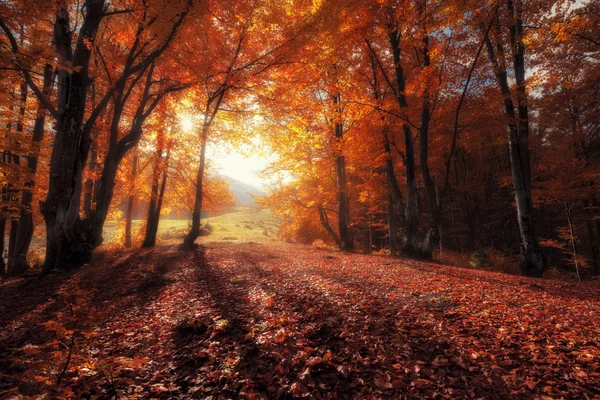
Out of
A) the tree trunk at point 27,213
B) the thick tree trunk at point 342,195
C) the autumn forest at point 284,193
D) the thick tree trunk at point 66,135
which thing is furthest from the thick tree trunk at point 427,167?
the tree trunk at point 27,213

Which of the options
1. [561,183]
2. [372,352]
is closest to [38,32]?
[372,352]

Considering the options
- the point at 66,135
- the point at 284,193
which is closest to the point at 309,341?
the point at 66,135

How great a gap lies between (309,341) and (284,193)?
12147 mm

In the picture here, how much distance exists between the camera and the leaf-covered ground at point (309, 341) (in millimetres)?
2797

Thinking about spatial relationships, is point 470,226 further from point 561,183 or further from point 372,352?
point 372,352

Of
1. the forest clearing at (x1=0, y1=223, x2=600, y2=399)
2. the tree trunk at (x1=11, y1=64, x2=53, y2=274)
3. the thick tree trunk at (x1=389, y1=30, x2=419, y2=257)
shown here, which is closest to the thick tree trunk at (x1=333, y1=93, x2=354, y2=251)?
the thick tree trunk at (x1=389, y1=30, x2=419, y2=257)

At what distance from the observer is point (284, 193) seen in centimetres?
1547

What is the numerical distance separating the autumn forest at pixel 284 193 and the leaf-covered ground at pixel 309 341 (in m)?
0.03

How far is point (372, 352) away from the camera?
3.32 meters

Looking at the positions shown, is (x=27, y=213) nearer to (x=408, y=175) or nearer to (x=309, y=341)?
(x=309, y=341)

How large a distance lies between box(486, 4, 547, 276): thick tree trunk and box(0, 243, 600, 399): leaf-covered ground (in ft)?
10.3

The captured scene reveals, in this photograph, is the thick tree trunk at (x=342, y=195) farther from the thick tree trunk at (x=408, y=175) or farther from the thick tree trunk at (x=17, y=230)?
the thick tree trunk at (x=17, y=230)

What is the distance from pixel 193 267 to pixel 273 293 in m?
4.31

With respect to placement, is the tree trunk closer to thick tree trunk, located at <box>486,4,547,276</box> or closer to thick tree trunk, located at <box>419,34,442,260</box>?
thick tree trunk, located at <box>419,34,442,260</box>
